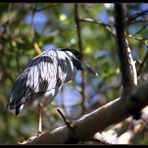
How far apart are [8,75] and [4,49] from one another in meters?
0.43

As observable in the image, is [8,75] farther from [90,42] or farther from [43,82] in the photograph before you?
[90,42]

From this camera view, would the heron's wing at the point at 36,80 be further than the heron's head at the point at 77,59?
No

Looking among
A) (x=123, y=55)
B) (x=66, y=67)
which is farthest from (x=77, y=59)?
(x=123, y=55)

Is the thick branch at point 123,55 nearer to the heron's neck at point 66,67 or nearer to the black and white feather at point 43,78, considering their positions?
the black and white feather at point 43,78

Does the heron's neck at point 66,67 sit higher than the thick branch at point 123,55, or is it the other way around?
the thick branch at point 123,55

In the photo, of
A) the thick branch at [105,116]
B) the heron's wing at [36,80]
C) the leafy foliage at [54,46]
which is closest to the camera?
the thick branch at [105,116]

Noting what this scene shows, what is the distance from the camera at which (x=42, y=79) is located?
4.10 metres

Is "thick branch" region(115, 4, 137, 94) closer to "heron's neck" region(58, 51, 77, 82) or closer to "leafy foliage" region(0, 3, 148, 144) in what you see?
"heron's neck" region(58, 51, 77, 82)

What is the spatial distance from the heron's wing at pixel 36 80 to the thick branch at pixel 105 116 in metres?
1.31

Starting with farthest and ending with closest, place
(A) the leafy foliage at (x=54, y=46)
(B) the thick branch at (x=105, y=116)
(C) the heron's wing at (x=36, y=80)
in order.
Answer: (A) the leafy foliage at (x=54, y=46) → (C) the heron's wing at (x=36, y=80) → (B) the thick branch at (x=105, y=116)

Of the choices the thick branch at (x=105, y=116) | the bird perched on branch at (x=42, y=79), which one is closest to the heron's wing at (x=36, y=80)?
the bird perched on branch at (x=42, y=79)

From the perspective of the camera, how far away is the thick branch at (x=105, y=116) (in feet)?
6.68

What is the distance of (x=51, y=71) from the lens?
166 inches

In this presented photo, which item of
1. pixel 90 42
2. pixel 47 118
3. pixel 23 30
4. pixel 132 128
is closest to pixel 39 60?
pixel 132 128
